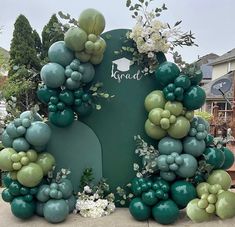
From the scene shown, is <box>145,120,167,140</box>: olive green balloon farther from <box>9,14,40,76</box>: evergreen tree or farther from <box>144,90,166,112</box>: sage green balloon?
<box>9,14,40,76</box>: evergreen tree

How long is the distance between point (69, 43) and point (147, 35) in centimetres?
53

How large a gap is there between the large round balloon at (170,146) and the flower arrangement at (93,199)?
1.60ft

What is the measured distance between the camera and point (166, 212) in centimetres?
224

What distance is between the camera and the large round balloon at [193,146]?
2338 mm

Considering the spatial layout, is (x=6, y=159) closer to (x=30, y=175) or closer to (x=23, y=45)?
(x=30, y=175)

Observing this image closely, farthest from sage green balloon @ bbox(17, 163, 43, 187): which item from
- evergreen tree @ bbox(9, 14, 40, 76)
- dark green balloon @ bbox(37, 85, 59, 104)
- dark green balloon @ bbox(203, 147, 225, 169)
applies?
evergreen tree @ bbox(9, 14, 40, 76)

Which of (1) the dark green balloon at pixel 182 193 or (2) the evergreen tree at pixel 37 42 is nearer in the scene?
(1) the dark green balloon at pixel 182 193

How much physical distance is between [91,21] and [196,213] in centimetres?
136

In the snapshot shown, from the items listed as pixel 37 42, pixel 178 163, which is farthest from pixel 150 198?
pixel 37 42

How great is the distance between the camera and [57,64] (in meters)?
2.30

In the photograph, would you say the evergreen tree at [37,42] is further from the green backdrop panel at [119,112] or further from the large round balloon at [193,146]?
the large round balloon at [193,146]

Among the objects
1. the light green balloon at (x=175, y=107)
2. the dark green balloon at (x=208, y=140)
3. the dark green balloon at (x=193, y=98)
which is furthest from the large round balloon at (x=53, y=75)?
the dark green balloon at (x=208, y=140)

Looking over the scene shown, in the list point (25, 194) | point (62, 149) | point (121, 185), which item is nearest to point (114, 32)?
point (62, 149)

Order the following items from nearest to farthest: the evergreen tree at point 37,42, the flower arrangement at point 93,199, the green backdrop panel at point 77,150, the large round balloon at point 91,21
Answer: the large round balloon at point 91,21
the flower arrangement at point 93,199
the green backdrop panel at point 77,150
the evergreen tree at point 37,42
